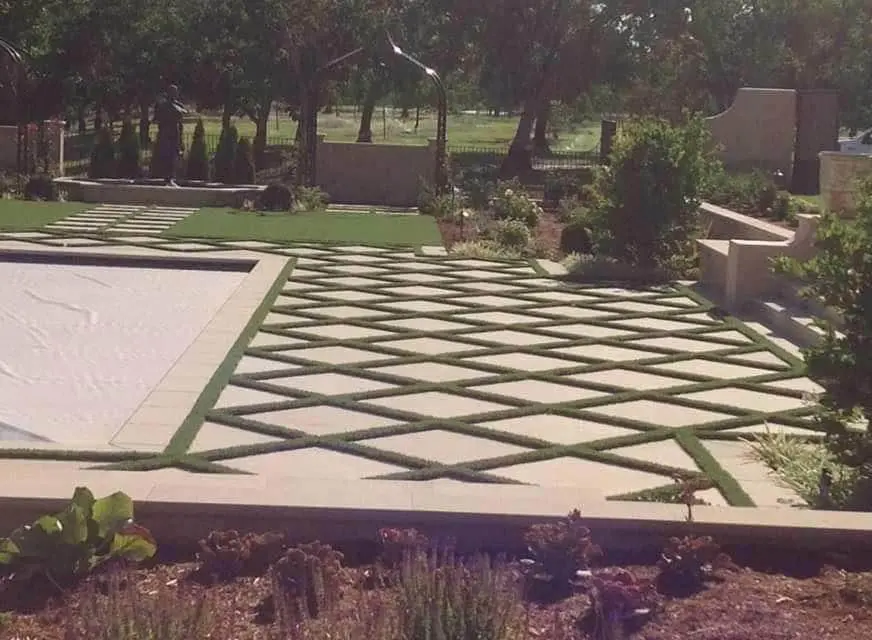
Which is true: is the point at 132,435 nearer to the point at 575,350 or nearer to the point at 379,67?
the point at 575,350

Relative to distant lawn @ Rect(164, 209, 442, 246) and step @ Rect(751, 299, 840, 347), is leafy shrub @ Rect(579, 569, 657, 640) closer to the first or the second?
step @ Rect(751, 299, 840, 347)

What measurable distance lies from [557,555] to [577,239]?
9.72 m

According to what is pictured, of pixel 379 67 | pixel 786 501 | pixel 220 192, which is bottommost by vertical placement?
pixel 786 501

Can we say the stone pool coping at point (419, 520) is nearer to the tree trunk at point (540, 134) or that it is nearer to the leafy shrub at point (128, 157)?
the leafy shrub at point (128, 157)

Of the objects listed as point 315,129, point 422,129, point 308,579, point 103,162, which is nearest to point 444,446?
point 308,579

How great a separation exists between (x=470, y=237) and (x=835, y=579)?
35.9 feet

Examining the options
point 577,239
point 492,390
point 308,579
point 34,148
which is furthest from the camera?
point 34,148

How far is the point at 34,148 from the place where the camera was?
20.9m

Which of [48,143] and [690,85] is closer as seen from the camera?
[48,143]

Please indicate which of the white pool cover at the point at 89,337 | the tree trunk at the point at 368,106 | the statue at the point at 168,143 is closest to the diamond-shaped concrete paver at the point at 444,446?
the white pool cover at the point at 89,337

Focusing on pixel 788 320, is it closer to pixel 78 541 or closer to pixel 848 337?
pixel 848 337

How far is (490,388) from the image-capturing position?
6934 mm

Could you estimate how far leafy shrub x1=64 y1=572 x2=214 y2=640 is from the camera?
9.07 ft

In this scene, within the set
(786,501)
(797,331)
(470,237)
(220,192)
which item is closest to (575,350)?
(797,331)
